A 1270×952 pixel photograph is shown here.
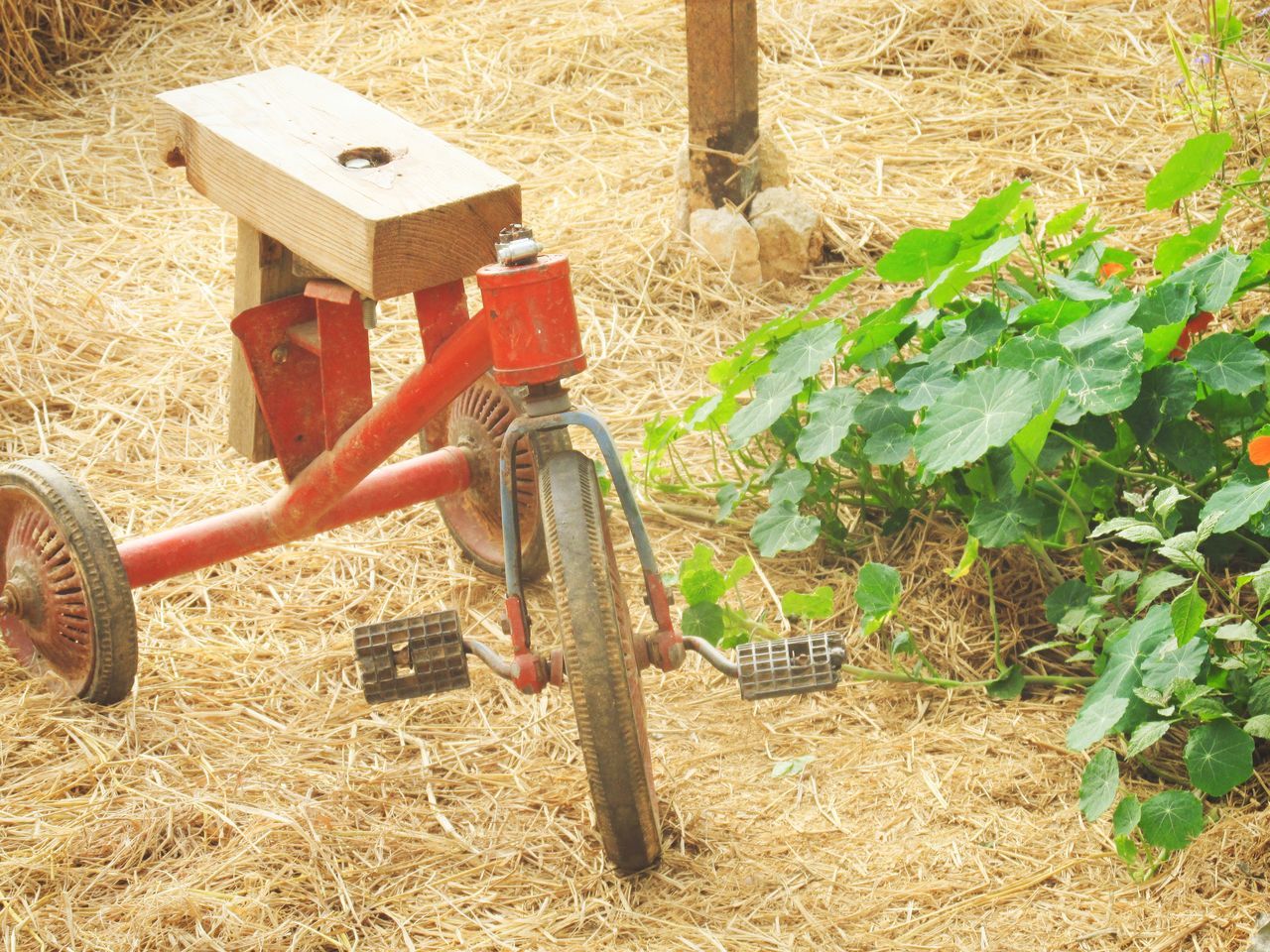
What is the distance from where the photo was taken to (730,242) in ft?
10.8

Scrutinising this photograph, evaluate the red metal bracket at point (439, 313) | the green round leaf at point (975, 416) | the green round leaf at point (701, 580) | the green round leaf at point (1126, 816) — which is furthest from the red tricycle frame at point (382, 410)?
the green round leaf at point (1126, 816)

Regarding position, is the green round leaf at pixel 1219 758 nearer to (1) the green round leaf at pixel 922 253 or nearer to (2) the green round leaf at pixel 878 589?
(2) the green round leaf at pixel 878 589

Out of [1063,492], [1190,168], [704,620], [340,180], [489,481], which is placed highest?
[340,180]

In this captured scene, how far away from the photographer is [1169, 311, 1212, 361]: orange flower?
7.03 ft

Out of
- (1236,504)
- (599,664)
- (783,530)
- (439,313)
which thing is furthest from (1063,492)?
(439,313)

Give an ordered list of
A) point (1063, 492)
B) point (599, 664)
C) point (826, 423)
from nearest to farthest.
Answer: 1. point (599, 664)
2. point (1063, 492)
3. point (826, 423)

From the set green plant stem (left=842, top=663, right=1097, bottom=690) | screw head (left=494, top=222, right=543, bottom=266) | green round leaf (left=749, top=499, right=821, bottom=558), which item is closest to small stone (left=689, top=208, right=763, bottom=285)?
green round leaf (left=749, top=499, right=821, bottom=558)

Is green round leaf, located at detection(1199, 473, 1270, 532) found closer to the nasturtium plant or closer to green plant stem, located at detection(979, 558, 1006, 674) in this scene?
the nasturtium plant

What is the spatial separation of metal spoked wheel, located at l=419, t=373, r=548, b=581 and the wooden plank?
1.11 meters

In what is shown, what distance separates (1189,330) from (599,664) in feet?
3.83

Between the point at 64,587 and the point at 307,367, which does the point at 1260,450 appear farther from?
the point at 64,587

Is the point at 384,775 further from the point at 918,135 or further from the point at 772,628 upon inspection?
the point at 918,135

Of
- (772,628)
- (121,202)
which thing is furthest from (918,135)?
(121,202)

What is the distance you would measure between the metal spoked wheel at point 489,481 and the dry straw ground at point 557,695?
8 cm
